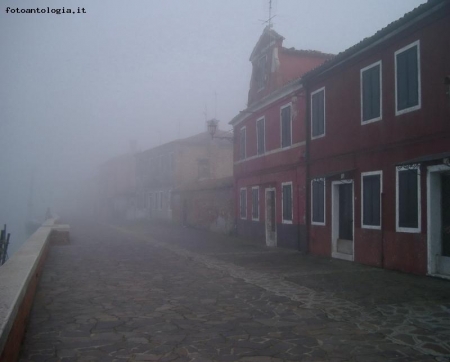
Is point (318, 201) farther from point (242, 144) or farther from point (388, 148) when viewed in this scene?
point (242, 144)

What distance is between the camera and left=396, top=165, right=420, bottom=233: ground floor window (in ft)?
35.1

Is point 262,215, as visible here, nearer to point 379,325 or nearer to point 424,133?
point 424,133

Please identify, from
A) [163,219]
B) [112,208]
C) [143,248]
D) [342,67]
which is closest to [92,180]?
[112,208]

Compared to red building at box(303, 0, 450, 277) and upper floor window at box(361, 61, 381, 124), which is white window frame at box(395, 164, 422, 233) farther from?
upper floor window at box(361, 61, 381, 124)

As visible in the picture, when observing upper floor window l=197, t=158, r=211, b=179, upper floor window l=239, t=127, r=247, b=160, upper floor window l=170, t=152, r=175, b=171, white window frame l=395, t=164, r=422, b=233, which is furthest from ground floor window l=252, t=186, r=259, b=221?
upper floor window l=170, t=152, r=175, b=171

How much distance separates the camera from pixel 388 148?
1171 cm

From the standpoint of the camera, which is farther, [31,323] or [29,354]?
[31,323]

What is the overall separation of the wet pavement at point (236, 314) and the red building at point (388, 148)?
1.05 m

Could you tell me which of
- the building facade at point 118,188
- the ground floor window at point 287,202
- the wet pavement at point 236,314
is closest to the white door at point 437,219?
the wet pavement at point 236,314

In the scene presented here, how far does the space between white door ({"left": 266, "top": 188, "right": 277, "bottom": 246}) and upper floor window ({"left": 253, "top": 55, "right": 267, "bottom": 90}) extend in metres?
5.01

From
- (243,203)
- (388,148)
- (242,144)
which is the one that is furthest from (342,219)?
(242,144)

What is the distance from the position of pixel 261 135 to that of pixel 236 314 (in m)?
14.1

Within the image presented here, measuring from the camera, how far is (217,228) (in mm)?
26938

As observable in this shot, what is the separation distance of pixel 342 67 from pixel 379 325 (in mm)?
9406
